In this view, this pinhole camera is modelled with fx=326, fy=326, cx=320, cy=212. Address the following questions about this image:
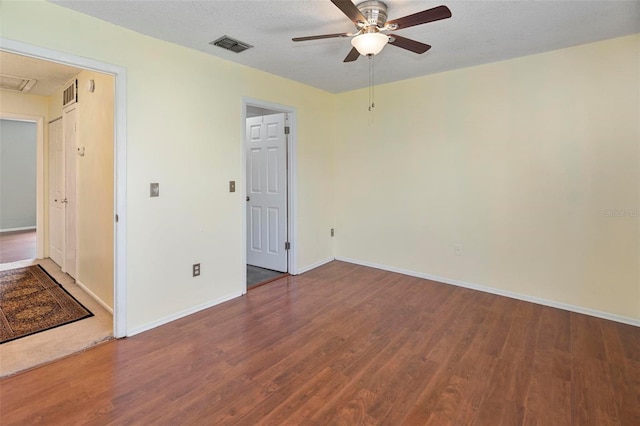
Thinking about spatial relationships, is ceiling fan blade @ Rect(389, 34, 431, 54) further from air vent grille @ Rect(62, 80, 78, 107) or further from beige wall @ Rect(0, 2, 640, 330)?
air vent grille @ Rect(62, 80, 78, 107)

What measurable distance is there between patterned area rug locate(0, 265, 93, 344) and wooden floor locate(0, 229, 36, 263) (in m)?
1.05

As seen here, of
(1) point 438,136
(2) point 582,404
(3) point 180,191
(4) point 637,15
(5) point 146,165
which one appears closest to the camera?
(2) point 582,404

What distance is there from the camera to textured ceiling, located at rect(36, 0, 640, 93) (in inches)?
85.8

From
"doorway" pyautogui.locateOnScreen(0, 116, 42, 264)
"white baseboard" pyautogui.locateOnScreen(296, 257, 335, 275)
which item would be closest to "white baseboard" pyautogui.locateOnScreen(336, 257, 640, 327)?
"white baseboard" pyautogui.locateOnScreen(296, 257, 335, 275)

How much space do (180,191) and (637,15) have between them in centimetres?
377

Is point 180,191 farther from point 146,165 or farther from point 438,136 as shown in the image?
point 438,136

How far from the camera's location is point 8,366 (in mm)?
2158

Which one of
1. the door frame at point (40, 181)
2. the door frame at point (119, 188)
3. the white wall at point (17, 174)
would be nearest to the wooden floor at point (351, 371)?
the door frame at point (119, 188)

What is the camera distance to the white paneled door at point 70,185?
375 cm

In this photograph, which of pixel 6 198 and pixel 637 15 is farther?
pixel 6 198

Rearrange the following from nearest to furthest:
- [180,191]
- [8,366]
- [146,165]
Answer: [8,366]
[146,165]
[180,191]

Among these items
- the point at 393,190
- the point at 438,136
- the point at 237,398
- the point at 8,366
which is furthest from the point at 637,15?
the point at 8,366

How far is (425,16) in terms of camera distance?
182 cm

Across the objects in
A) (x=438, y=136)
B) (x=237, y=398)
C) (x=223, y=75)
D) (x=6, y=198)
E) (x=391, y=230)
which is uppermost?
(x=223, y=75)
